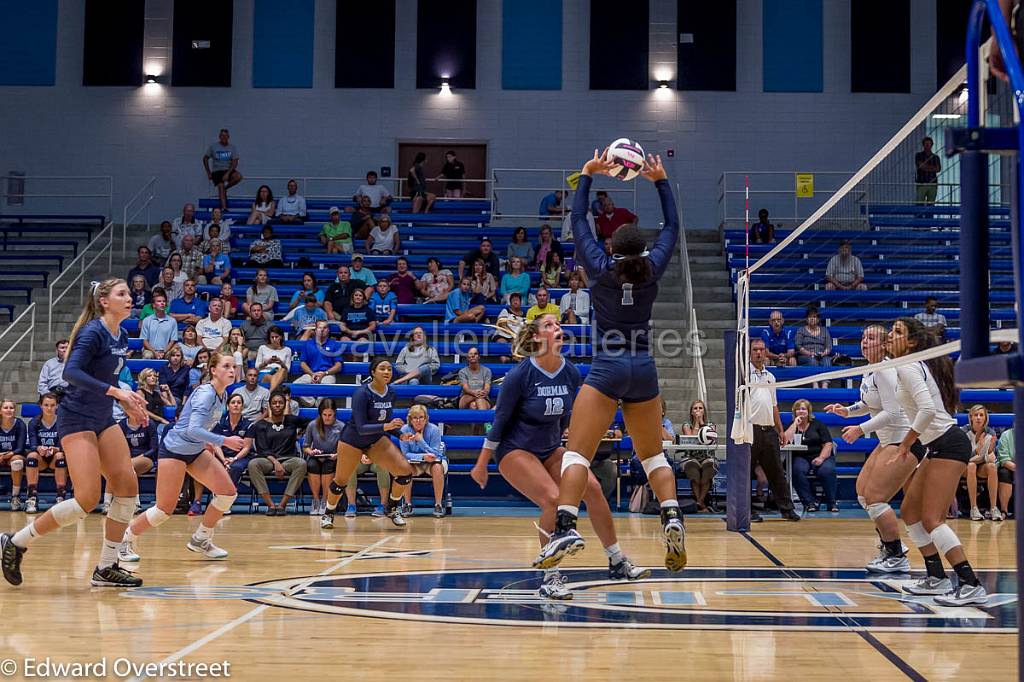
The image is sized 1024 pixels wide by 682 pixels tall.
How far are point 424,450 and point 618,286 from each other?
736cm

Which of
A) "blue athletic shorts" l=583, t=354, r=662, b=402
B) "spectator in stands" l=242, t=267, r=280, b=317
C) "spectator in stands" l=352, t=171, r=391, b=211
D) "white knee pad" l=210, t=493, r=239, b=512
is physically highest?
"spectator in stands" l=352, t=171, r=391, b=211

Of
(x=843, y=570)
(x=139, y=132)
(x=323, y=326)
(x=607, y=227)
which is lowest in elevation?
(x=843, y=570)

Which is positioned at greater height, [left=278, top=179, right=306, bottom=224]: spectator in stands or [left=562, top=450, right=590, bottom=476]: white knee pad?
[left=278, top=179, right=306, bottom=224]: spectator in stands

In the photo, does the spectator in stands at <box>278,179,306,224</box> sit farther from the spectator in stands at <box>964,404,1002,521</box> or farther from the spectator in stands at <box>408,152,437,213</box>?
the spectator in stands at <box>964,404,1002,521</box>

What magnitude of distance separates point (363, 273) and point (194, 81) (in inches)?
297

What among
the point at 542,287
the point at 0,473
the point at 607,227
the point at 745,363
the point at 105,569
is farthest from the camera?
the point at 607,227

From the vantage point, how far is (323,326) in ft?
50.4

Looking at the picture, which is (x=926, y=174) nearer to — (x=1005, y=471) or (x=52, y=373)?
(x=1005, y=471)

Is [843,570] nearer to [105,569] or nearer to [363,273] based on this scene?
[105,569]

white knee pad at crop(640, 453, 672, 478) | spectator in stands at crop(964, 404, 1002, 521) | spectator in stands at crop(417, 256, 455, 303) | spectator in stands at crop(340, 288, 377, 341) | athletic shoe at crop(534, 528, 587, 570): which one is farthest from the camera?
spectator in stands at crop(417, 256, 455, 303)

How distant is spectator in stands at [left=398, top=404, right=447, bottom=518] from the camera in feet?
41.0

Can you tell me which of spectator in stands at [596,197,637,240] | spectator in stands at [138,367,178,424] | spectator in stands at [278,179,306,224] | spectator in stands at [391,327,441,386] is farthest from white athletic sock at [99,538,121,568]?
spectator in stands at [278,179,306,224]

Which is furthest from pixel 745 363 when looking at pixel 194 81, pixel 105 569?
pixel 194 81

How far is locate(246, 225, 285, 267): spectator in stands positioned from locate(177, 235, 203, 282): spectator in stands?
0.88 metres
